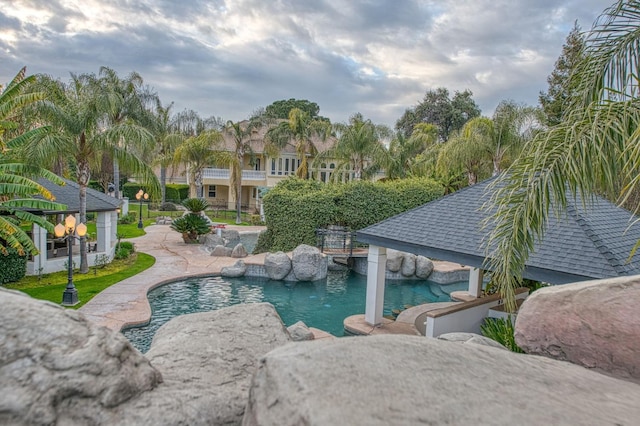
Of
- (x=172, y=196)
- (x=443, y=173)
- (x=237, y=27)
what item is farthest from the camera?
(x=172, y=196)

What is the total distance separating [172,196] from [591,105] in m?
45.7

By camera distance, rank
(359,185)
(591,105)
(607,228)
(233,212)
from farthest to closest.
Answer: (233,212) → (359,185) → (607,228) → (591,105)

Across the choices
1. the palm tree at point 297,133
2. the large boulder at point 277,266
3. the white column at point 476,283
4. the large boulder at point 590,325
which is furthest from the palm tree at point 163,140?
the large boulder at point 590,325

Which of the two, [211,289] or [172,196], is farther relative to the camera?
[172,196]

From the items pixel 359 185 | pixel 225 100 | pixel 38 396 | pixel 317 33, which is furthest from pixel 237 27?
pixel 225 100

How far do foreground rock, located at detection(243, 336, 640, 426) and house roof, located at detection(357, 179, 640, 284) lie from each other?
381cm

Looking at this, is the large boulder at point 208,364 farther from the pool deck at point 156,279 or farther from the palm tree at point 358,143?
the palm tree at point 358,143

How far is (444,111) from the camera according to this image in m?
56.0

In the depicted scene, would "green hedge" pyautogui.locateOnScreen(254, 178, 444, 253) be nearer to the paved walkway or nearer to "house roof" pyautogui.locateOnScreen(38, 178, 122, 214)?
the paved walkway

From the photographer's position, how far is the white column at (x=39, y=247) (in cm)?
1616

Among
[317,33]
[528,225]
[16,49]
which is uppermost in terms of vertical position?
[317,33]

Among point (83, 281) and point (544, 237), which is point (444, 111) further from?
point (544, 237)

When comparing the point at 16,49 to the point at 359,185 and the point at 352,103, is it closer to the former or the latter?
the point at 359,185

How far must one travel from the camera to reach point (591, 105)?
5098mm
